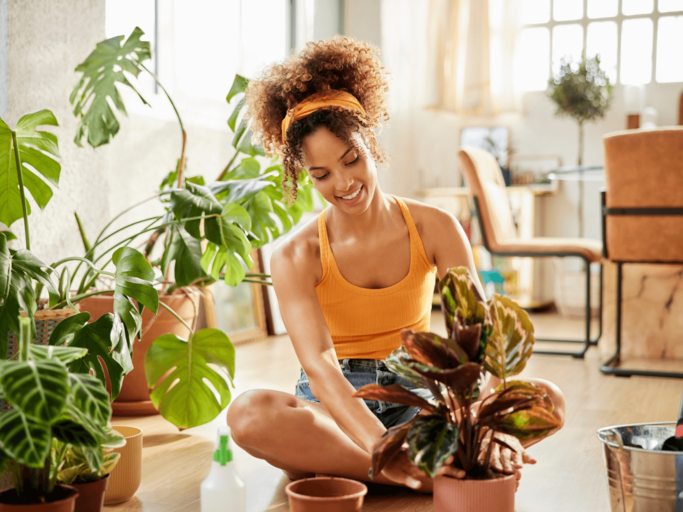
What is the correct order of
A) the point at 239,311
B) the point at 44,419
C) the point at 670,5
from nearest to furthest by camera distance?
the point at 44,419, the point at 239,311, the point at 670,5

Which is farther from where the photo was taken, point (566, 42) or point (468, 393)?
point (566, 42)

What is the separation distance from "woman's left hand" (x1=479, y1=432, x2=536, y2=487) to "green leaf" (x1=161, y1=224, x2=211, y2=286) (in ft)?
3.34

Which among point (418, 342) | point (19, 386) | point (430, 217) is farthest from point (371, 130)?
point (19, 386)

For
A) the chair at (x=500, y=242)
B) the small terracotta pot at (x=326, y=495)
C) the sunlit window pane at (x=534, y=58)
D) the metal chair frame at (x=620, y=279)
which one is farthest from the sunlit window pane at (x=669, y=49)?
the small terracotta pot at (x=326, y=495)

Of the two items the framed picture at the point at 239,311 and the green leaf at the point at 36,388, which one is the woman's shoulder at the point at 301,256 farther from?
the framed picture at the point at 239,311

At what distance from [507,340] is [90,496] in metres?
0.72

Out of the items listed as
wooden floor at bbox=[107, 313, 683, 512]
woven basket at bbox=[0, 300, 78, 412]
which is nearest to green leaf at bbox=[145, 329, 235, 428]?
wooden floor at bbox=[107, 313, 683, 512]

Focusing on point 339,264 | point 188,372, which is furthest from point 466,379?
point 188,372

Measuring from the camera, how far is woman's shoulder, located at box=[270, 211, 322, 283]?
4.99 feet

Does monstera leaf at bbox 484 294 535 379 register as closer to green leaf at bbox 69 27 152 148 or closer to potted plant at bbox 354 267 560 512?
potted plant at bbox 354 267 560 512

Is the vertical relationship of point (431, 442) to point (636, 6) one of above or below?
below

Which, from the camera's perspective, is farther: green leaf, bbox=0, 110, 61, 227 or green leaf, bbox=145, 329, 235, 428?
green leaf, bbox=145, 329, 235, 428

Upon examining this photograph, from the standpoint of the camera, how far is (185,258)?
1817mm

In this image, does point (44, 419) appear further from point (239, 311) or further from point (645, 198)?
point (239, 311)
